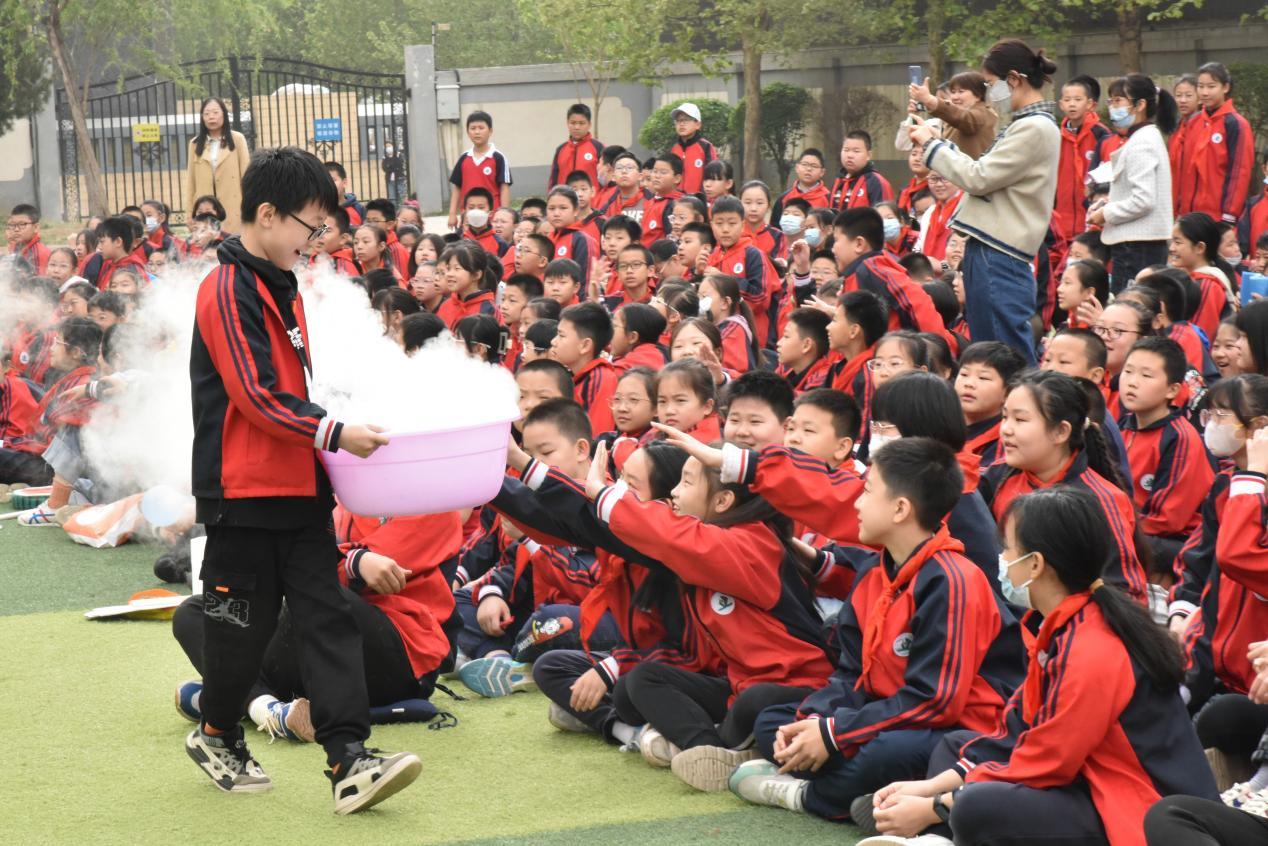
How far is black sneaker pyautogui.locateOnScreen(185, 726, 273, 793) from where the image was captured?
4.11 meters

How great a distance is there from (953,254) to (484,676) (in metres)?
4.24

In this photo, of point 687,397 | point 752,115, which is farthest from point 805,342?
point 752,115

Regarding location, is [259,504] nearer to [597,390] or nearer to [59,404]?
[597,390]

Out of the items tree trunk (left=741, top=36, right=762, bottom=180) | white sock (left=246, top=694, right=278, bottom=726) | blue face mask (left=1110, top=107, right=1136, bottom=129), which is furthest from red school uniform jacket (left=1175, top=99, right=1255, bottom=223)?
tree trunk (left=741, top=36, right=762, bottom=180)

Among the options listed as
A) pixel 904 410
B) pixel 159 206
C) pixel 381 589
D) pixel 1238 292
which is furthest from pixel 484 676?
pixel 159 206

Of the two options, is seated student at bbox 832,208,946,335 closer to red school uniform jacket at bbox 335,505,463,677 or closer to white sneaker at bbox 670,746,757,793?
red school uniform jacket at bbox 335,505,463,677

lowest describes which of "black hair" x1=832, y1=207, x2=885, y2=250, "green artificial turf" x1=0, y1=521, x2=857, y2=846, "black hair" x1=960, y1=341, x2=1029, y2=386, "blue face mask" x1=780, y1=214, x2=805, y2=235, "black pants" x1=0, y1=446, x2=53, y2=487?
"black pants" x1=0, y1=446, x2=53, y2=487

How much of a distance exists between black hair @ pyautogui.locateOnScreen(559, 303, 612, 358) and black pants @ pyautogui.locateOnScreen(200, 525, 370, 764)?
280cm

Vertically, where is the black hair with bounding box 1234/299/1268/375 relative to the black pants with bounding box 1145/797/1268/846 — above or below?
above

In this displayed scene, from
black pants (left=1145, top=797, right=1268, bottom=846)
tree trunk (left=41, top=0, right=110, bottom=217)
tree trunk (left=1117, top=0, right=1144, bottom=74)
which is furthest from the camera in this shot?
tree trunk (left=41, top=0, right=110, bottom=217)

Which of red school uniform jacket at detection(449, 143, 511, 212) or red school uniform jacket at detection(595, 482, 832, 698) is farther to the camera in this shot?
red school uniform jacket at detection(449, 143, 511, 212)

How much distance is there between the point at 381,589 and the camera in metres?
4.58

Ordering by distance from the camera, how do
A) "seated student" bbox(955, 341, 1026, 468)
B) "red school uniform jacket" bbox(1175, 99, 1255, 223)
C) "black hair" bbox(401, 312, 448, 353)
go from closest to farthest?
1. "seated student" bbox(955, 341, 1026, 468)
2. "black hair" bbox(401, 312, 448, 353)
3. "red school uniform jacket" bbox(1175, 99, 1255, 223)

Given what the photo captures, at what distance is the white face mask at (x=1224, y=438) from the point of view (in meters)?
4.49
